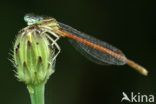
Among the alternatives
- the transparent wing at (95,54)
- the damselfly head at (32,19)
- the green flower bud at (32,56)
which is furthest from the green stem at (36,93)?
the transparent wing at (95,54)

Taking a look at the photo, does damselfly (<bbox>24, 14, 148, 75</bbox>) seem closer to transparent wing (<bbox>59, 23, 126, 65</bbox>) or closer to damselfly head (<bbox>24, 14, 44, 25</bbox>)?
transparent wing (<bbox>59, 23, 126, 65</bbox>)

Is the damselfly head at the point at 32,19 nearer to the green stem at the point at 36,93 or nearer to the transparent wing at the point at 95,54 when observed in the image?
the green stem at the point at 36,93

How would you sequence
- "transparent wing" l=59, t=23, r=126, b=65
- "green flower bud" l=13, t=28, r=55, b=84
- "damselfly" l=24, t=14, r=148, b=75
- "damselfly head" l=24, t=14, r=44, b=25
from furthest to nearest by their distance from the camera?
1. "transparent wing" l=59, t=23, r=126, b=65
2. "damselfly" l=24, t=14, r=148, b=75
3. "damselfly head" l=24, t=14, r=44, b=25
4. "green flower bud" l=13, t=28, r=55, b=84

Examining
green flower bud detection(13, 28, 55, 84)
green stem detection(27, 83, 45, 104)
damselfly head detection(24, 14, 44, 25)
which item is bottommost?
green stem detection(27, 83, 45, 104)

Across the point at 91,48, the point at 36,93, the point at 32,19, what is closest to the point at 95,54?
the point at 91,48

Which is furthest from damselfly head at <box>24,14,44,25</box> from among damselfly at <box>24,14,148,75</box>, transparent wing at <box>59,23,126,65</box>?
transparent wing at <box>59,23,126,65</box>

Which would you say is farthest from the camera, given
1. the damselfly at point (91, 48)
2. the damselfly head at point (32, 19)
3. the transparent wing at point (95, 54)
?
the transparent wing at point (95, 54)

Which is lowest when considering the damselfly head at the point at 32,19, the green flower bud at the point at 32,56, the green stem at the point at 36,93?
the green stem at the point at 36,93

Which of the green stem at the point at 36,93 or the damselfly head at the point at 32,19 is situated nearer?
the green stem at the point at 36,93
